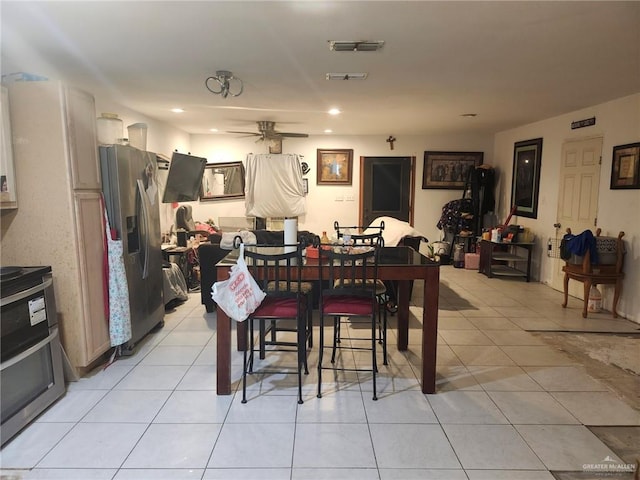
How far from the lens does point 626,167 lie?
4062 millimetres

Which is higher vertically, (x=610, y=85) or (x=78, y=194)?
(x=610, y=85)

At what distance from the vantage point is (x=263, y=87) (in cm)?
377

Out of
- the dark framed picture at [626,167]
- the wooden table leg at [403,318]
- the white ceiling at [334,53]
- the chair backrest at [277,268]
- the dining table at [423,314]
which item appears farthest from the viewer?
the dark framed picture at [626,167]

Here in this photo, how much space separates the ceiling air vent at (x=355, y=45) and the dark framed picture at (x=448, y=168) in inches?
189

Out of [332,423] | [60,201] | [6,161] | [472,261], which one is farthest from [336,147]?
[332,423]

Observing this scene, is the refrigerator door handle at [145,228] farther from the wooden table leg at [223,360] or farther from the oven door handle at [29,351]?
the wooden table leg at [223,360]

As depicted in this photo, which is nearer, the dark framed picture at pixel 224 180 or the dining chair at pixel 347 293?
the dining chair at pixel 347 293

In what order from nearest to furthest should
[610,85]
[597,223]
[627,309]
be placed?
[610,85], [627,309], [597,223]

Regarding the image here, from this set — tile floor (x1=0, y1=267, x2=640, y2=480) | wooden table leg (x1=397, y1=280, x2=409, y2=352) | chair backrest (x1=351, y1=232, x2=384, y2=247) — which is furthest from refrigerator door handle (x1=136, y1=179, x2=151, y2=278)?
wooden table leg (x1=397, y1=280, x2=409, y2=352)

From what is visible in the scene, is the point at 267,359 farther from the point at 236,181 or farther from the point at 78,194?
the point at 236,181

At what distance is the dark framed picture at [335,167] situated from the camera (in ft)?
23.9

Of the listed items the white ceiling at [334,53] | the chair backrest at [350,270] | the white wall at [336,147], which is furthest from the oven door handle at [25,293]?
the white wall at [336,147]

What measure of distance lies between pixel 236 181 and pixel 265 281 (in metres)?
5.22

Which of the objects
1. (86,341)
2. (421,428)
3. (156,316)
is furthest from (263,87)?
(421,428)
